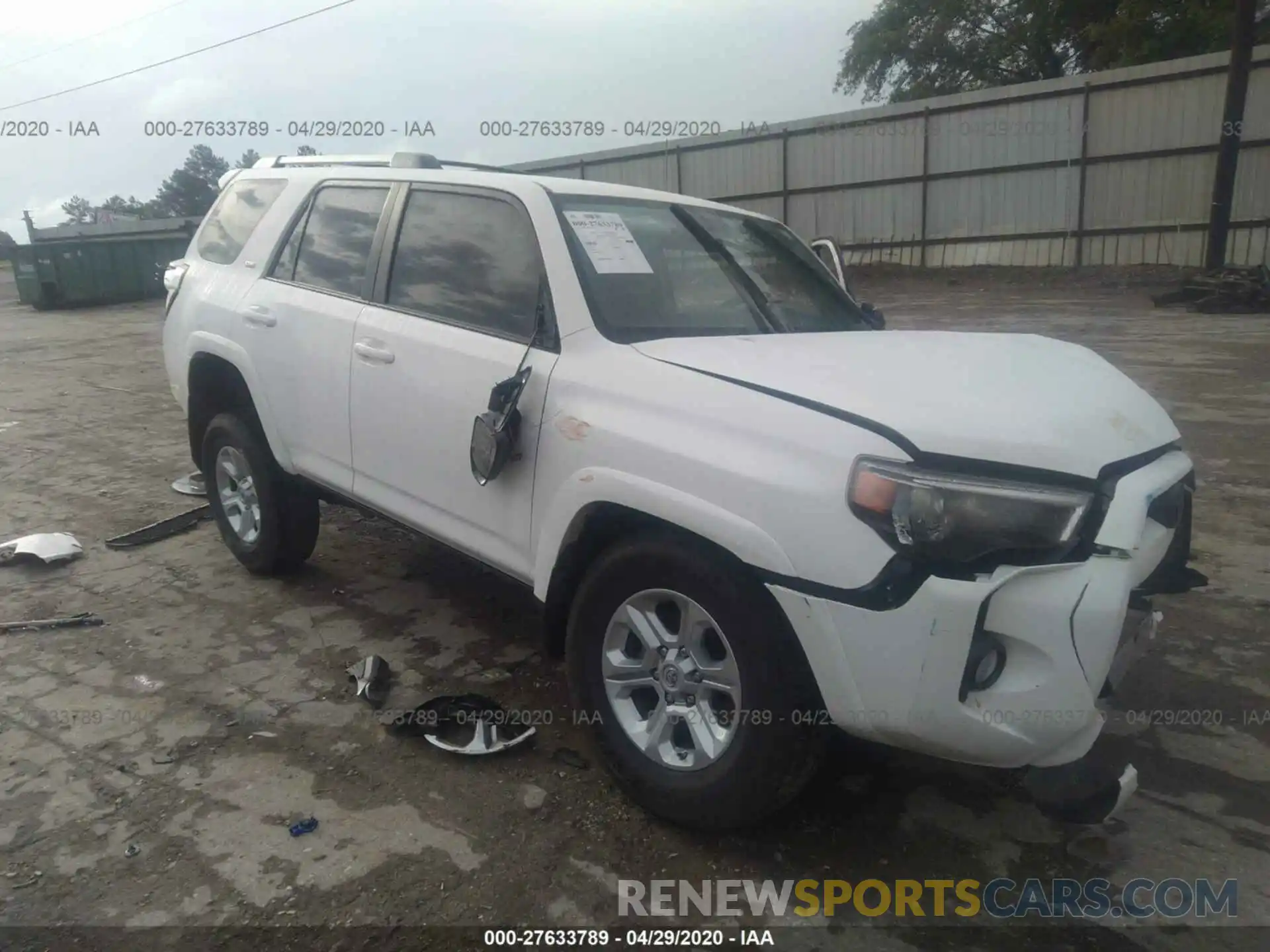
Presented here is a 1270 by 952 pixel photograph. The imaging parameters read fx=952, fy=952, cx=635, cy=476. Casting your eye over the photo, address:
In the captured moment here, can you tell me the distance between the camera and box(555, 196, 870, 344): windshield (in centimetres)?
293

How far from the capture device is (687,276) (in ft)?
10.4

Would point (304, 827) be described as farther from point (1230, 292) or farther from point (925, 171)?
point (925, 171)

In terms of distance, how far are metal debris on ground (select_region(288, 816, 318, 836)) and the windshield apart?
159 cm

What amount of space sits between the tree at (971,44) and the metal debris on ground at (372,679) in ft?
81.1

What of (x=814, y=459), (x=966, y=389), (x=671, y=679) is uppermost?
(x=966, y=389)

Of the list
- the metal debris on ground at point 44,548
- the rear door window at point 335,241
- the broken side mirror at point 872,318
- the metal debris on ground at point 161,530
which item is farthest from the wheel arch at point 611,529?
the metal debris on ground at point 44,548

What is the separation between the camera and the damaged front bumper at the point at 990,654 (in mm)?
2027

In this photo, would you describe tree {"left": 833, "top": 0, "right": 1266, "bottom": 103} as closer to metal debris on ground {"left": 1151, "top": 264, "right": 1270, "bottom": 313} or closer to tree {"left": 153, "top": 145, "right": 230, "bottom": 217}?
metal debris on ground {"left": 1151, "top": 264, "right": 1270, "bottom": 313}

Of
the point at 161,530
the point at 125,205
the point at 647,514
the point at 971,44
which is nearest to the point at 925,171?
the point at 971,44

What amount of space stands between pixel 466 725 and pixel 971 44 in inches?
1160

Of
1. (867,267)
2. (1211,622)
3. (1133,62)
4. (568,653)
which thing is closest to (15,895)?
(568,653)

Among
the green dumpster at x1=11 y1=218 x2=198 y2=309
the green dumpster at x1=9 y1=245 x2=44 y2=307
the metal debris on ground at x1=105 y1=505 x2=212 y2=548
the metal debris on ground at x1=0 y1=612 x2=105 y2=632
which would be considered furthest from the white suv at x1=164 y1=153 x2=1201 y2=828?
the green dumpster at x1=9 y1=245 x2=44 y2=307

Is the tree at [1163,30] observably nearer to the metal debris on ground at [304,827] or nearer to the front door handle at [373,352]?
the front door handle at [373,352]

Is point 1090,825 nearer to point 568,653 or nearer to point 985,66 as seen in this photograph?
point 568,653
